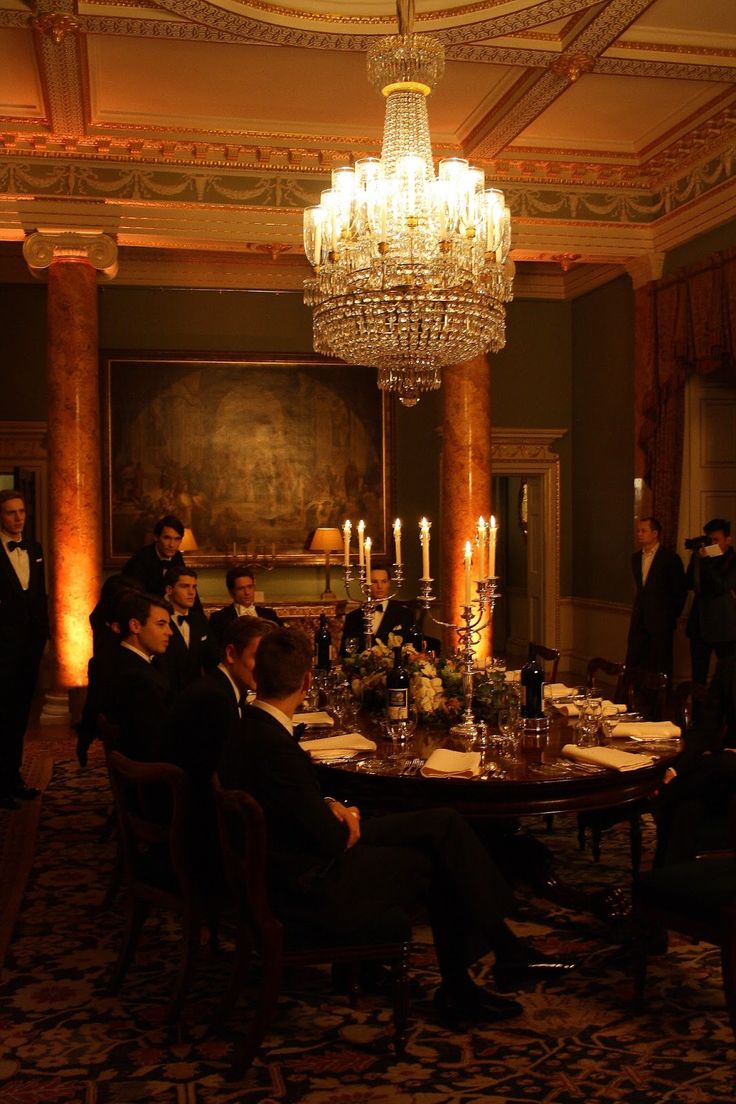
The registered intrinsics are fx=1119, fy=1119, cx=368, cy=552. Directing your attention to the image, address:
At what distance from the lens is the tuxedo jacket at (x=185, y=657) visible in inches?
239

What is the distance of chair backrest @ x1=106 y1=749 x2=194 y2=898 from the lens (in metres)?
3.62

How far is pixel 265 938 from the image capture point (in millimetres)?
3301

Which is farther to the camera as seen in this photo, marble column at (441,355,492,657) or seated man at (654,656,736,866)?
marble column at (441,355,492,657)

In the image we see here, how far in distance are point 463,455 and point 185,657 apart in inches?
177

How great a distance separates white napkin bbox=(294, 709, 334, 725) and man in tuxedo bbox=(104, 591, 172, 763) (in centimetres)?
60

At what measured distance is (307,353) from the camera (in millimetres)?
12273

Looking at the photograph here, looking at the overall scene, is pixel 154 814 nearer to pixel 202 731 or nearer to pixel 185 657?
pixel 202 731

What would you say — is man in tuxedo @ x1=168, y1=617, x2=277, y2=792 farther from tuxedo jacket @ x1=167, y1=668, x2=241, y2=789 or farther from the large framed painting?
the large framed painting

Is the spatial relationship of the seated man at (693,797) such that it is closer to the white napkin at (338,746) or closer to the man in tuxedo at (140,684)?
the white napkin at (338,746)

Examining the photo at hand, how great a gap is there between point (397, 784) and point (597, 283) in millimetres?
8942

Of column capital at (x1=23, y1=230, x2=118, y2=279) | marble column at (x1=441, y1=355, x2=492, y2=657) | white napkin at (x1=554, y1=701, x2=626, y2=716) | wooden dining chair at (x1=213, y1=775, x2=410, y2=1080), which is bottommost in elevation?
wooden dining chair at (x1=213, y1=775, x2=410, y2=1080)

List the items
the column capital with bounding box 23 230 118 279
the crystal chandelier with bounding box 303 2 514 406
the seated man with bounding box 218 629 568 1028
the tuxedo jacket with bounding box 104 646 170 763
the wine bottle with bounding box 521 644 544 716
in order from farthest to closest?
the column capital with bounding box 23 230 118 279 → the crystal chandelier with bounding box 303 2 514 406 → the wine bottle with bounding box 521 644 544 716 → the tuxedo jacket with bounding box 104 646 170 763 → the seated man with bounding box 218 629 568 1028

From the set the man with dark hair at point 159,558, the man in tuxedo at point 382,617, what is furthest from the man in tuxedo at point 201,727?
the man with dark hair at point 159,558

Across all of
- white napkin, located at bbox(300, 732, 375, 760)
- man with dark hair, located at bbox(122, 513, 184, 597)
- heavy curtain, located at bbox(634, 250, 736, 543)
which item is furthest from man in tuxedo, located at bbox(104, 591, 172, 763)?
heavy curtain, located at bbox(634, 250, 736, 543)
